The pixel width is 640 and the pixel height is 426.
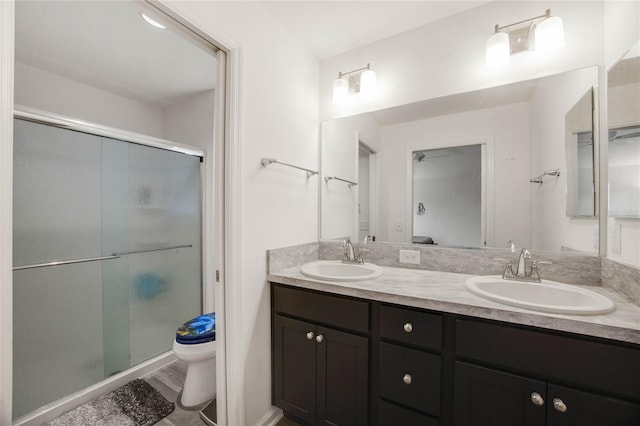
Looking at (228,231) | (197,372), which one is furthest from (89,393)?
(228,231)

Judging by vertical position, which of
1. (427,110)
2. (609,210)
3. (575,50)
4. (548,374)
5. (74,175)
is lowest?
(548,374)

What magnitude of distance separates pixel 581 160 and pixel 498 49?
708mm

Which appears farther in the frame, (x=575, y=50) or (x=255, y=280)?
(x=255, y=280)

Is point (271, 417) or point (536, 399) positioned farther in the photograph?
point (271, 417)

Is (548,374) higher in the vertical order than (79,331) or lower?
higher

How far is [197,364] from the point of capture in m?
1.71

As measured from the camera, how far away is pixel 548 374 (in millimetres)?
851

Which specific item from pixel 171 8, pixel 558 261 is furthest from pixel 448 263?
pixel 171 8

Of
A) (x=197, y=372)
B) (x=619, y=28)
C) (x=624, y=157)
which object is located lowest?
(x=197, y=372)

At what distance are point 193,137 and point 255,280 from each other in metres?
1.97

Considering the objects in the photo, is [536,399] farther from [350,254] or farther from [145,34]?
[145,34]

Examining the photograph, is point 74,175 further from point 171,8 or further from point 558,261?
point 558,261

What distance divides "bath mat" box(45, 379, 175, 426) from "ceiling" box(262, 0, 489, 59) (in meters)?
2.58

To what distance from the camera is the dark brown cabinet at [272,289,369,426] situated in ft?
3.93
